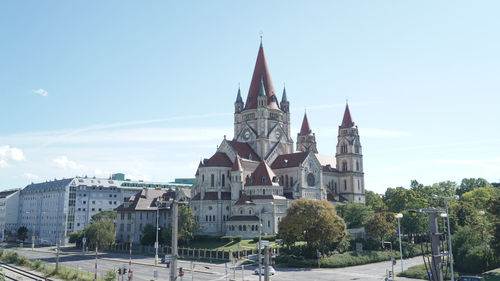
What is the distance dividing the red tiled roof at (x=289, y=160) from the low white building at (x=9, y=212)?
367 feet

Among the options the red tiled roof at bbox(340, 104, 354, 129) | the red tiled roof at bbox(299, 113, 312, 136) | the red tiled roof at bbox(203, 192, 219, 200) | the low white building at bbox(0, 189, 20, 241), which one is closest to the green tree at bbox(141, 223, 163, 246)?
the red tiled roof at bbox(203, 192, 219, 200)

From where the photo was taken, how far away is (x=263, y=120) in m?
114

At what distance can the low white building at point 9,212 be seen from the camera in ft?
527

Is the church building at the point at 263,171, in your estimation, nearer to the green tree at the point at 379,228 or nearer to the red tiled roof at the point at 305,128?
the red tiled roof at the point at 305,128

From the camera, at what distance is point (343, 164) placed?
130625 mm

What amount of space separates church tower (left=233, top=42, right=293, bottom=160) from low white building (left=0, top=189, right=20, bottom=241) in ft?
338

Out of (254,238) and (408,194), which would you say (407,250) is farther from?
(254,238)

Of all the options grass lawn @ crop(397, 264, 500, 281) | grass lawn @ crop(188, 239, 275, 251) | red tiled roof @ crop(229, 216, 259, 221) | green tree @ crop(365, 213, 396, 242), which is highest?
red tiled roof @ crop(229, 216, 259, 221)

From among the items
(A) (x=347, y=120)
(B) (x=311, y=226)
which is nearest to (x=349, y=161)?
(A) (x=347, y=120)

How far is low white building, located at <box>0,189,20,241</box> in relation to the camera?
160750mm

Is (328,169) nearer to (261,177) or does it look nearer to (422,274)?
(261,177)

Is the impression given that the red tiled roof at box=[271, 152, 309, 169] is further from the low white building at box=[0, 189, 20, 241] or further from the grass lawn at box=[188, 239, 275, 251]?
the low white building at box=[0, 189, 20, 241]

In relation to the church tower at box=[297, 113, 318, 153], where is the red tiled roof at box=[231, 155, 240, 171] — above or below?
below

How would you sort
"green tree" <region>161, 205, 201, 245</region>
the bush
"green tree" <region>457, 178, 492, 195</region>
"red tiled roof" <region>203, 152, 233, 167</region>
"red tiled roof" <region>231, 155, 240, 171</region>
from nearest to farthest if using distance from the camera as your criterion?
"green tree" <region>161, 205, 201, 245</region>
the bush
"red tiled roof" <region>231, 155, 240, 171</region>
"red tiled roof" <region>203, 152, 233, 167</region>
"green tree" <region>457, 178, 492, 195</region>
